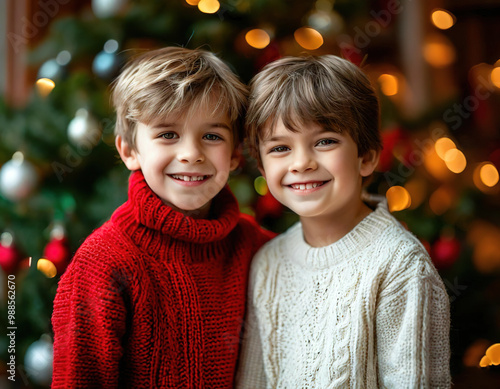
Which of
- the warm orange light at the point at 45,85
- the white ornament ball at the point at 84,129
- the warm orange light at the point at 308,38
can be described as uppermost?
the warm orange light at the point at 308,38

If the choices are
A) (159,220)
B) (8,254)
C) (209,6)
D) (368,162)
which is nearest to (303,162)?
(368,162)

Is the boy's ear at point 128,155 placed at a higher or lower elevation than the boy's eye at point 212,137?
lower

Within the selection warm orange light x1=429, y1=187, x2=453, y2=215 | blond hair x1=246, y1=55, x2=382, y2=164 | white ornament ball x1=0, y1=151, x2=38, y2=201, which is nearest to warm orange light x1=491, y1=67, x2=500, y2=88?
warm orange light x1=429, y1=187, x2=453, y2=215

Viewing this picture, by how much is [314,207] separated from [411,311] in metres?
0.23

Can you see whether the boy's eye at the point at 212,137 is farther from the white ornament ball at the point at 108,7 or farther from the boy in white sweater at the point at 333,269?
the white ornament ball at the point at 108,7

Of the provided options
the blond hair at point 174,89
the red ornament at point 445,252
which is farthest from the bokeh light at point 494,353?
the blond hair at point 174,89

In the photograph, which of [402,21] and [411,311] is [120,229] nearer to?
[411,311]

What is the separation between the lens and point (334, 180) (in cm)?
87

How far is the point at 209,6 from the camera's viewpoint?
1308 mm

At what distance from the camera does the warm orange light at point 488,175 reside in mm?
1634

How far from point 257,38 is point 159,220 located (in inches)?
26.9

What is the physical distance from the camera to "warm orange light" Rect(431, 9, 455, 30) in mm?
2037

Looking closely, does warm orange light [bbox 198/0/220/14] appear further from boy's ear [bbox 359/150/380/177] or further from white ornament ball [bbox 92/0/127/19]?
boy's ear [bbox 359/150/380/177]

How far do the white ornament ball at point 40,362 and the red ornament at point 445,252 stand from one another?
1.03 meters
